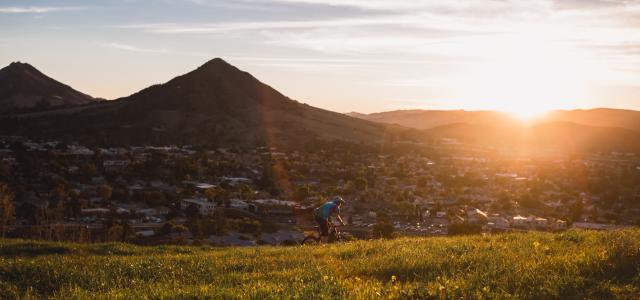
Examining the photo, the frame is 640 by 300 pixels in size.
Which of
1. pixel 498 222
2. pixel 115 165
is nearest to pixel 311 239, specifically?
pixel 498 222

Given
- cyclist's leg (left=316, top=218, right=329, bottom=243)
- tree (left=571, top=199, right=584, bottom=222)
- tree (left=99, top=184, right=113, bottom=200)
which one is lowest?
tree (left=571, top=199, right=584, bottom=222)

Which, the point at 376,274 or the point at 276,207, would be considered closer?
the point at 376,274

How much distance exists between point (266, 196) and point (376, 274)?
215 ft

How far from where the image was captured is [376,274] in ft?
34.3

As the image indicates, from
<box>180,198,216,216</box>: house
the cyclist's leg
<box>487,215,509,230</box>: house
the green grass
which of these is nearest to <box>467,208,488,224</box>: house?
<box>487,215,509,230</box>: house

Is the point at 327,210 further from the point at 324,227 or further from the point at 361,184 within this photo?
the point at 361,184

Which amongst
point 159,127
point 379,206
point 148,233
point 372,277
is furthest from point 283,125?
point 372,277

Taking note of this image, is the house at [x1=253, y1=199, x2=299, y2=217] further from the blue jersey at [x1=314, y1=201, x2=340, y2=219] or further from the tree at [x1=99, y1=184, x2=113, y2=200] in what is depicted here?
the blue jersey at [x1=314, y1=201, x2=340, y2=219]

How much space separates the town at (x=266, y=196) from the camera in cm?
4669

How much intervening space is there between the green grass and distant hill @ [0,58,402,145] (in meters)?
128

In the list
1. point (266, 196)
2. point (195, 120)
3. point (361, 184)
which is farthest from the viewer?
point (195, 120)

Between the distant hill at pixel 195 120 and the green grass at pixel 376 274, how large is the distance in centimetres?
12777

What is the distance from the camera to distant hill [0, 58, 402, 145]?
486 feet

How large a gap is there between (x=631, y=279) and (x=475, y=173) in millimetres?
102075
